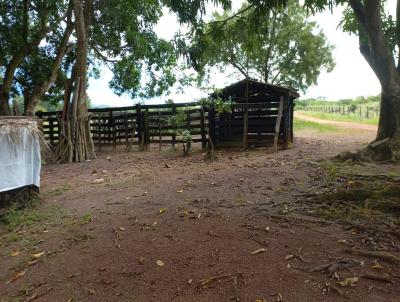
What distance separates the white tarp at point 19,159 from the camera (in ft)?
19.7

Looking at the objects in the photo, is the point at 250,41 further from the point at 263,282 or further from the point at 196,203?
the point at 263,282

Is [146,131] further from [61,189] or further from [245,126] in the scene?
[61,189]

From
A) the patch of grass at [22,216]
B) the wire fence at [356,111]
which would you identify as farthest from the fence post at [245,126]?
the wire fence at [356,111]

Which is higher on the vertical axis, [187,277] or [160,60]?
[160,60]

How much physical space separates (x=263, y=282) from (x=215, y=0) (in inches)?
220

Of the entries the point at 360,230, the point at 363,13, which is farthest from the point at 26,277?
the point at 363,13

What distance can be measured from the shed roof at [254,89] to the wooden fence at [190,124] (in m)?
0.57

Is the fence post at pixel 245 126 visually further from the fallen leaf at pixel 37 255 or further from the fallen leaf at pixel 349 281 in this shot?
the fallen leaf at pixel 349 281

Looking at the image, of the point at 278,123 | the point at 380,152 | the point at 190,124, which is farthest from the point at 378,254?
the point at 190,124

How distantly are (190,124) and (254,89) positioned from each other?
283cm

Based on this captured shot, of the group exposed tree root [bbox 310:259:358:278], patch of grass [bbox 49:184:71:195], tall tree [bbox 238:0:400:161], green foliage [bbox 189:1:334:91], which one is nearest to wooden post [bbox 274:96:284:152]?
tall tree [bbox 238:0:400:161]

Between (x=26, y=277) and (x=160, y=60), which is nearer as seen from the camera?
(x=26, y=277)

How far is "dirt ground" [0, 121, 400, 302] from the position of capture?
128 inches

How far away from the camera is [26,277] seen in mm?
3949
